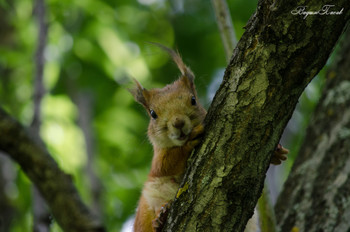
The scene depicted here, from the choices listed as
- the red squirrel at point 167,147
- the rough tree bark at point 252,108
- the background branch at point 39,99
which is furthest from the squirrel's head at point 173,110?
the background branch at point 39,99

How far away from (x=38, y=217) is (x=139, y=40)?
2711 millimetres

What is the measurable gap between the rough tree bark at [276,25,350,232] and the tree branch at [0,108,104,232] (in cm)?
181

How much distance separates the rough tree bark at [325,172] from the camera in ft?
13.4

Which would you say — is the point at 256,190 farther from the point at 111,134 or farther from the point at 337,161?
the point at 111,134

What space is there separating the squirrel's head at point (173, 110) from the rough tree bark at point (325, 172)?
131 centimetres

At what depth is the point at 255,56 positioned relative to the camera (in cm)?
262

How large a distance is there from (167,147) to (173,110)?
300 millimetres

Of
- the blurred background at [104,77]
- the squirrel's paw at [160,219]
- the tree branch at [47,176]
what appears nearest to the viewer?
the squirrel's paw at [160,219]

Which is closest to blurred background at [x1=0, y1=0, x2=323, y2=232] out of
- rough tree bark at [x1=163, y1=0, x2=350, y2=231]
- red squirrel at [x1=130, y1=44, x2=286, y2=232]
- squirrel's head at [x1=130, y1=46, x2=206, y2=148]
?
squirrel's head at [x1=130, y1=46, x2=206, y2=148]

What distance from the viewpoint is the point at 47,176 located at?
4426 mm

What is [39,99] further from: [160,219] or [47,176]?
[160,219]

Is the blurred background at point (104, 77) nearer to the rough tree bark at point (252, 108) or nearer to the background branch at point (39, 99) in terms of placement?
the background branch at point (39, 99)

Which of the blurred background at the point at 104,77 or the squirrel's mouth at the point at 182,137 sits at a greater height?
the blurred background at the point at 104,77

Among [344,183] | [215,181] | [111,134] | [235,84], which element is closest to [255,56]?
[235,84]
